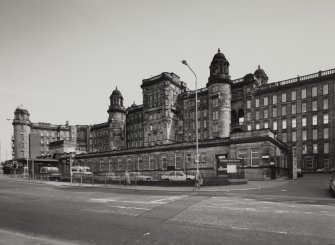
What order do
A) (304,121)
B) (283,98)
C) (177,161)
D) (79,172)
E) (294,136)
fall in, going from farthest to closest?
1. (283,98)
2. (294,136)
3. (304,121)
4. (79,172)
5. (177,161)

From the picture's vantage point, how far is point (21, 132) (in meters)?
105

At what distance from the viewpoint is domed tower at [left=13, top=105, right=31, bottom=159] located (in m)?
103

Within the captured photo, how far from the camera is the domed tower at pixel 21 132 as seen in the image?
4070 inches

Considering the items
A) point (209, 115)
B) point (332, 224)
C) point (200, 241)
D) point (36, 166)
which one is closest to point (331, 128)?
point (209, 115)

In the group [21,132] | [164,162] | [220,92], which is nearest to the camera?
[164,162]

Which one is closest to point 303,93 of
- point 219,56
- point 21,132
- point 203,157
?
point 219,56

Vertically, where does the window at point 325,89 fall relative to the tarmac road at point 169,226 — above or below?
above

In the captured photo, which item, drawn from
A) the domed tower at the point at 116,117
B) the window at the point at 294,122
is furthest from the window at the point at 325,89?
the domed tower at the point at 116,117

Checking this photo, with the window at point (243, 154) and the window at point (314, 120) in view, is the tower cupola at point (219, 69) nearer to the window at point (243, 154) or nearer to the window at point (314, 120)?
the window at point (314, 120)

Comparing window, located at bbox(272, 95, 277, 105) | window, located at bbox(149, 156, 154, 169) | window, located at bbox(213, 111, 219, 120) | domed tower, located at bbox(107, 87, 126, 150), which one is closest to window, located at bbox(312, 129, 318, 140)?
window, located at bbox(272, 95, 277, 105)

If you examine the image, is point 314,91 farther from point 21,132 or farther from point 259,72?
point 21,132

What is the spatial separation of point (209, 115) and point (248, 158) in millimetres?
36944

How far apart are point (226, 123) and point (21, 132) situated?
288 feet

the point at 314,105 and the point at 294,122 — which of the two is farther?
the point at 294,122
